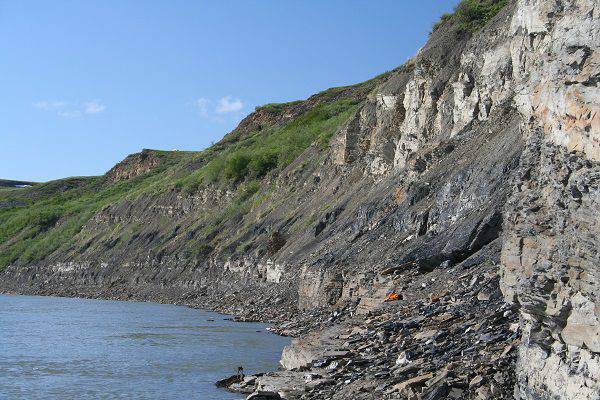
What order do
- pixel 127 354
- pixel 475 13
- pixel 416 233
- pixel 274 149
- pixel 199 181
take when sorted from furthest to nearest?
pixel 199 181 → pixel 274 149 → pixel 475 13 → pixel 416 233 → pixel 127 354

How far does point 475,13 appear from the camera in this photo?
137ft

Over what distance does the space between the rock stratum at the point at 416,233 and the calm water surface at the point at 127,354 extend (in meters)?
2.01

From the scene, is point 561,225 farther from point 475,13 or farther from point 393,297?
point 475,13

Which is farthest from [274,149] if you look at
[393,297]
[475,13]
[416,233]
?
[393,297]

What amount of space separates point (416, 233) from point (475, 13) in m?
17.8

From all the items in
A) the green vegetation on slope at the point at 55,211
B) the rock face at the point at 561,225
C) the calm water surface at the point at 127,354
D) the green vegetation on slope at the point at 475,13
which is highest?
the green vegetation on slope at the point at 475,13

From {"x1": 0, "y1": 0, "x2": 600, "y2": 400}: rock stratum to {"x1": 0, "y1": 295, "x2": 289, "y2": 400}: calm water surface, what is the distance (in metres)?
2.01

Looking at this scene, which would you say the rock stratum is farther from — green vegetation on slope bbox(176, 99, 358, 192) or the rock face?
green vegetation on slope bbox(176, 99, 358, 192)

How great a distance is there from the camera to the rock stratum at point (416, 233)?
10.4m

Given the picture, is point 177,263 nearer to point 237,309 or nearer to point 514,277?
point 237,309

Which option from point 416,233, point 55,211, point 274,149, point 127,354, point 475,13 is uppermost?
point 475,13

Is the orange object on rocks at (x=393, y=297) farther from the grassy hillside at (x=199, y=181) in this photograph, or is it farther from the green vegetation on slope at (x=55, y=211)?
the green vegetation on slope at (x=55, y=211)

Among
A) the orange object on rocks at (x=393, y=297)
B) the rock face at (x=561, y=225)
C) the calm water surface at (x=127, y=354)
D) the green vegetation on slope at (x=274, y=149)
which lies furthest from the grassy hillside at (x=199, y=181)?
the rock face at (x=561, y=225)

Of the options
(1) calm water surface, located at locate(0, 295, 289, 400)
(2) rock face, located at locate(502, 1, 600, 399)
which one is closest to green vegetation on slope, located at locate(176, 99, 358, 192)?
(1) calm water surface, located at locate(0, 295, 289, 400)
